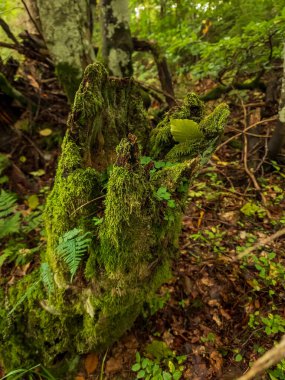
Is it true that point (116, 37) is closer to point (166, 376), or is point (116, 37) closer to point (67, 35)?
point (67, 35)

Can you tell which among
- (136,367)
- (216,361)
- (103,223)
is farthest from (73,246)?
(216,361)

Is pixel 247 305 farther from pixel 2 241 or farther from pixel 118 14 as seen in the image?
pixel 118 14

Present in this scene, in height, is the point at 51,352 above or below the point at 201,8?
below

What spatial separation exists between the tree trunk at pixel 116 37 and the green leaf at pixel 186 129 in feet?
9.21

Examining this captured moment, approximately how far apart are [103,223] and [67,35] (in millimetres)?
3015

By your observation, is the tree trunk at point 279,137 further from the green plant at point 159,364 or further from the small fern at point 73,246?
the small fern at point 73,246

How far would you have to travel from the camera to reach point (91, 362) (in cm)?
253

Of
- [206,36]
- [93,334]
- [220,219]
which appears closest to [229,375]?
[93,334]

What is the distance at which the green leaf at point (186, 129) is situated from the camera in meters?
2.05

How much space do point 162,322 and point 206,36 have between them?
6.12 m

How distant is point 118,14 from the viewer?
4.14 m

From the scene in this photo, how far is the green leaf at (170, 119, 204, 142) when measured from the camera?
6.74ft

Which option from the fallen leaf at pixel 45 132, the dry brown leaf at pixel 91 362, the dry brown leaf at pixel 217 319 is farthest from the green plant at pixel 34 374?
the fallen leaf at pixel 45 132

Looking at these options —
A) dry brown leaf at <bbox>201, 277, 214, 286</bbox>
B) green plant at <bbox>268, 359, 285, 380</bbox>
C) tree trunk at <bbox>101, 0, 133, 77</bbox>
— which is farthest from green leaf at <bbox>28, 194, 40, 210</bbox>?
green plant at <bbox>268, 359, 285, 380</bbox>
